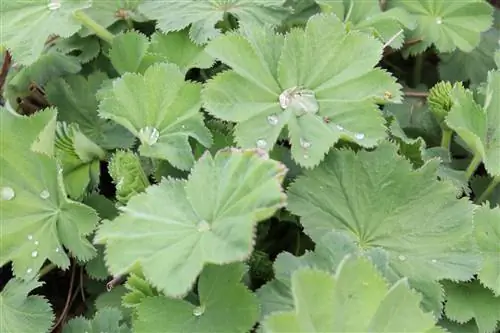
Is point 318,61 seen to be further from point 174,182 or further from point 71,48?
point 71,48

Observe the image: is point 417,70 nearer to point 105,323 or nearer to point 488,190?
point 488,190

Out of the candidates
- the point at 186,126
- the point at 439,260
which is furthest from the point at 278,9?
the point at 439,260

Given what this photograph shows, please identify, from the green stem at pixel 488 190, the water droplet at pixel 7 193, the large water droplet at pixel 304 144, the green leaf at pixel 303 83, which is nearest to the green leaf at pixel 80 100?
the water droplet at pixel 7 193

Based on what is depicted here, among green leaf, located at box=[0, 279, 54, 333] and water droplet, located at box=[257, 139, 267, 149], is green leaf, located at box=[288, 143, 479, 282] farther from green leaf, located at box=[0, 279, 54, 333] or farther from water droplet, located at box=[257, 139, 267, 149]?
green leaf, located at box=[0, 279, 54, 333]

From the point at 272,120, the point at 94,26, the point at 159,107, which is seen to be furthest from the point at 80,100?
the point at 272,120

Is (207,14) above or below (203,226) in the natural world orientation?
above

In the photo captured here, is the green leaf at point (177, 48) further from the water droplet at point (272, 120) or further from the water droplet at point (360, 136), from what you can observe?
the water droplet at point (360, 136)
